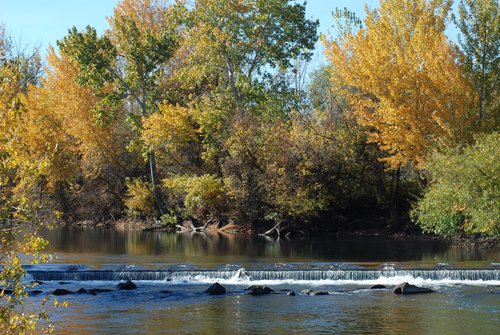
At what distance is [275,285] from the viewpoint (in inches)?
894

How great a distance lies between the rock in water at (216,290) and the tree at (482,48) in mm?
18354

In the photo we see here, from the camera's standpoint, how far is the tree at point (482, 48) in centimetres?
3494

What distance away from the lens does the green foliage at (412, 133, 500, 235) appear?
27.8 meters

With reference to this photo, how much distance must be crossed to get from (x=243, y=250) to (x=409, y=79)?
10.8 m

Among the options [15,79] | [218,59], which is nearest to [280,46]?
[218,59]

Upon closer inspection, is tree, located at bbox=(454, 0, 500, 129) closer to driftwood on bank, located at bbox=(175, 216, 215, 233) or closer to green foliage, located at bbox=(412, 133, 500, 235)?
green foliage, located at bbox=(412, 133, 500, 235)

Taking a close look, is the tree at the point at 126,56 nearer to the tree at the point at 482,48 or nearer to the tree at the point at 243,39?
the tree at the point at 243,39

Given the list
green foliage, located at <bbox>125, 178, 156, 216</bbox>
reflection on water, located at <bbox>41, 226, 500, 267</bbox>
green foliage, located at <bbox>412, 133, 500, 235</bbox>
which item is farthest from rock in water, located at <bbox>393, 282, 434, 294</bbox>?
green foliage, located at <bbox>125, 178, 156, 216</bbox>

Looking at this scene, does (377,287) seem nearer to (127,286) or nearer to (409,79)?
(127,286)

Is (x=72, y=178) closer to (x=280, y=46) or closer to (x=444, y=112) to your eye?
(x=280, y=46)

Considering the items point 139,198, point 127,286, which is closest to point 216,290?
point 127,286

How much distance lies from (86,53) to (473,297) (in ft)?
95.0

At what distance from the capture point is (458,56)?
3475 centimetres

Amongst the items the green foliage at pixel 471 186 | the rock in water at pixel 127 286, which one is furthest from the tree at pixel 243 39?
the rock in water at pixel 127 286
